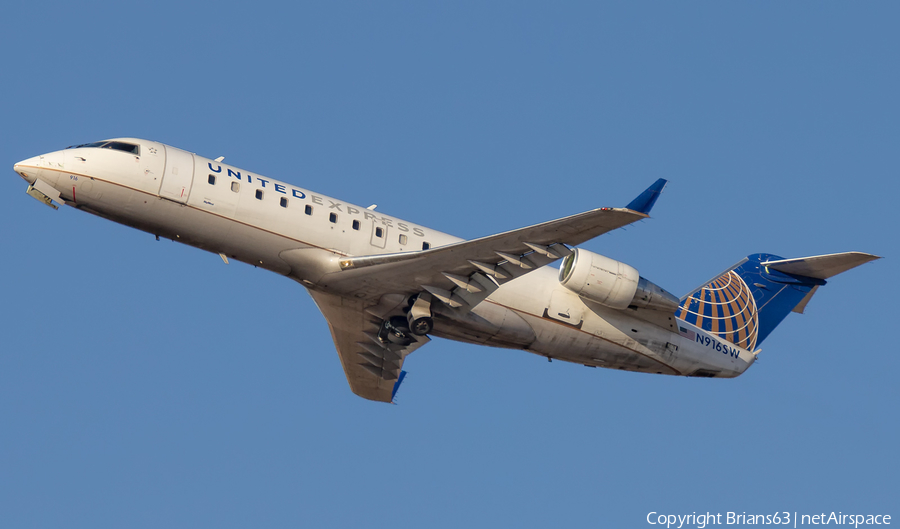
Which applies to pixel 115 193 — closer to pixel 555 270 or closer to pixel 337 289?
pixel 337 289

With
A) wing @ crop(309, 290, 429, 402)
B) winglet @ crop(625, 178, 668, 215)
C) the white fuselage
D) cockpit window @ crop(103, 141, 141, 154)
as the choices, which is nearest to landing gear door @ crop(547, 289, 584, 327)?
the white fuselage

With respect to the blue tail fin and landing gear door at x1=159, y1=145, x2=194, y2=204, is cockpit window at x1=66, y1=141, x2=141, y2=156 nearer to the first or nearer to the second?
landing gear door at x1=159, y1=145, x2=194, y2=204

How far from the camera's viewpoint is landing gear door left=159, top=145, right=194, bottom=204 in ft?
74.8

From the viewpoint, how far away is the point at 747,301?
2947 centimetres

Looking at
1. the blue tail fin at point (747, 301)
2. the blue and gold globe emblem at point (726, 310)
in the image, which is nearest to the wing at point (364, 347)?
the blue and gold globe emblem at point (726, 310)

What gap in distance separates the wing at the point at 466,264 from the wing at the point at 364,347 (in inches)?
49.5

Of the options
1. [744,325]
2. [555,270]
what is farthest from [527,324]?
[744,325]

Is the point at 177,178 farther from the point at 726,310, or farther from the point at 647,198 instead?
the point at 726,310

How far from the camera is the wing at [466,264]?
21.7 metres

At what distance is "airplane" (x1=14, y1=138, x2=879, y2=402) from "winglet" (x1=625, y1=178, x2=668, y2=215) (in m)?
0.03

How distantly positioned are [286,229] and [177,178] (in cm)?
256

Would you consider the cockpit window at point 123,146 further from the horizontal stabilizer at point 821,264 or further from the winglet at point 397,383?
the horizontal stabilizer at point 821,264

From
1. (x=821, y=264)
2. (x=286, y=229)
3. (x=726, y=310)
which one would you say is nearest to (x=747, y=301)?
(x=726, y=310)

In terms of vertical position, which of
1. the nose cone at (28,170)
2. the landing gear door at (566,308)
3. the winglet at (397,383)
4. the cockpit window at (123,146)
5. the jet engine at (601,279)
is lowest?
the winglet at (397,383)
